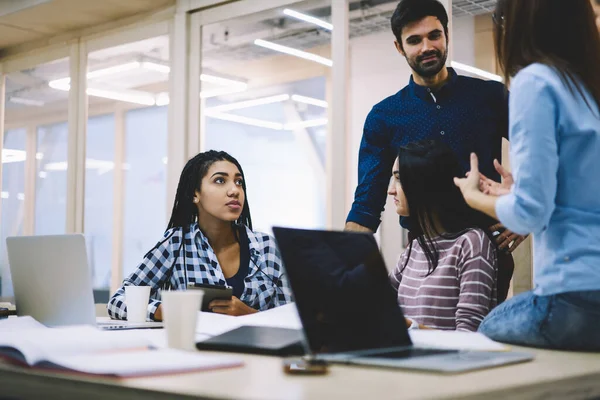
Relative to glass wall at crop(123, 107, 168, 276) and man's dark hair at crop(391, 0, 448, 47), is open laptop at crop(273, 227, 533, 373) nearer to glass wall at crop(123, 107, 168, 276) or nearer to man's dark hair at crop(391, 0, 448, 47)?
man's dark hair at crop(391, 0, 448, 47)

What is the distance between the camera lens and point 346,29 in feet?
14.3

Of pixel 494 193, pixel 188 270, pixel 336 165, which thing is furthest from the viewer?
pixel 336 165

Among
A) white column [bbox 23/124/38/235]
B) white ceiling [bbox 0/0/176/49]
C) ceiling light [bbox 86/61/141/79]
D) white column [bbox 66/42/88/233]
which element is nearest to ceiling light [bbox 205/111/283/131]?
ceiling light [bbox 86/61/141/79]

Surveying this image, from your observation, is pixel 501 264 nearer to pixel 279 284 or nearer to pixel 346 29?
pixel 279 284

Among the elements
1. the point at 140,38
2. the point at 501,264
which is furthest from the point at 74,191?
the point at 501,264

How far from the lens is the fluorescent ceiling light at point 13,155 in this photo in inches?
260

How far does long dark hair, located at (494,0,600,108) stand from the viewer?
53.1 inches

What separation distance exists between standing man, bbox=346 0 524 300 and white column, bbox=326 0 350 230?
1.40 meters

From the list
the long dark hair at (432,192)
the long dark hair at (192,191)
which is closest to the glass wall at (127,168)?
the long dark hair at (192,191)

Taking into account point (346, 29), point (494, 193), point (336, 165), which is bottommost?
point (494, 193)

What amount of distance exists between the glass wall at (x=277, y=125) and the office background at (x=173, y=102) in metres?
0.01

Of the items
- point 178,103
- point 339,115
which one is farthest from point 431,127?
point 178,103

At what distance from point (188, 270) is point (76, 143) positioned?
3557mm

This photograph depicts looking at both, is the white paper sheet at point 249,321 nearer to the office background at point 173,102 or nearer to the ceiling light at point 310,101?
the office background at point 173,102
